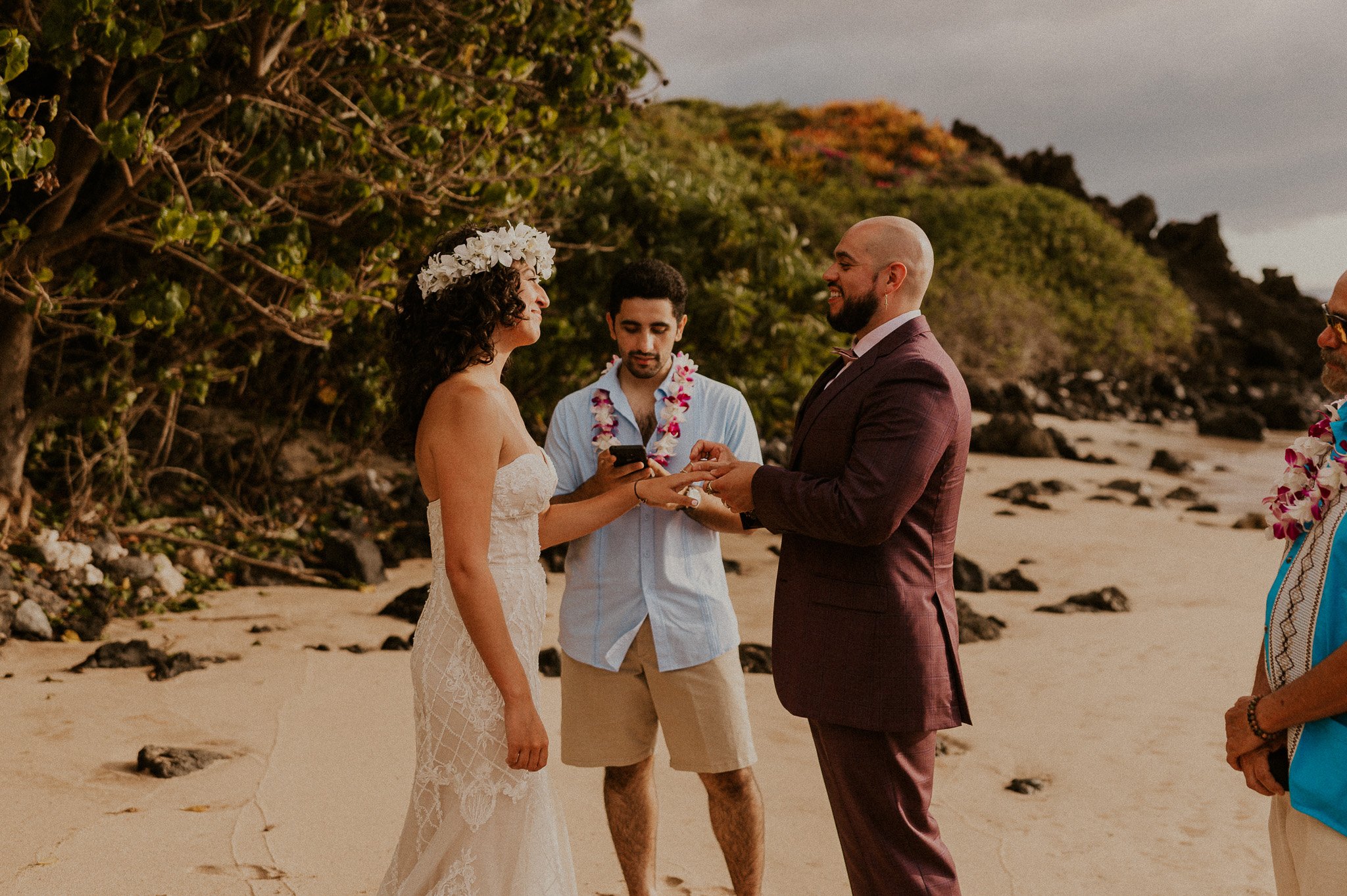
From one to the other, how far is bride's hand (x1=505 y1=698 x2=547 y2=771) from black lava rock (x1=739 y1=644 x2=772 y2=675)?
4.46 meters

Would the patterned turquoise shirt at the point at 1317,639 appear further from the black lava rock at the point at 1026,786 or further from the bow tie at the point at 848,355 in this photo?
the black lava rock at the point at 1026,786

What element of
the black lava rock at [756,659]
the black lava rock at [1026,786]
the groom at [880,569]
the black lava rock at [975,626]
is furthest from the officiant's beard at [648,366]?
the black lava rock at [975,626]

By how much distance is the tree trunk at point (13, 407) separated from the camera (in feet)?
27.1

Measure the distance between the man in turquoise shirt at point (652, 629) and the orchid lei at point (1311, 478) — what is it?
5.80 feet

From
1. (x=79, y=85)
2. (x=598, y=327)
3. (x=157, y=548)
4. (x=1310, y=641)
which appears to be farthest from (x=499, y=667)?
(x=598, y=327)

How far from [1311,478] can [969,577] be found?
741cm

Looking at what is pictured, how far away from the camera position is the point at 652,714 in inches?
163

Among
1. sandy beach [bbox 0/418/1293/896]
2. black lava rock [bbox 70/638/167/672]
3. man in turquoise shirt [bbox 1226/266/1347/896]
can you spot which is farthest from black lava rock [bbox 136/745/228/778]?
man in turquoise shirt [bbox 1226/266/1347/896]

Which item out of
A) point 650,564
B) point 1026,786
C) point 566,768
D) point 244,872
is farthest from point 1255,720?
point 566,768

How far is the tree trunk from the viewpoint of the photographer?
27.1 ft

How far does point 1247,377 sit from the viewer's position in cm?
3619

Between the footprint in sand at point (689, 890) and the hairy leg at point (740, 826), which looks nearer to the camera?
the hairy leg at point (740, 826)

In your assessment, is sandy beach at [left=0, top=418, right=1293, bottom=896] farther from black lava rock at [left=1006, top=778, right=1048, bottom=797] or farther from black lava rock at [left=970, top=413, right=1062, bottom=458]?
black lava rock at [left=970, top=413, right=1062, bottom=458]

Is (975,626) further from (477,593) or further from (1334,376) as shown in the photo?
(477,593)
